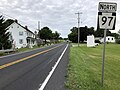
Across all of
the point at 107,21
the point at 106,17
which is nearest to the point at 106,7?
the point at 106,17

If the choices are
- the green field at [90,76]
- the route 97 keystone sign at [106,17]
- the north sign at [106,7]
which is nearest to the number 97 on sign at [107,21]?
the route 97 keystone sign at [106,17]

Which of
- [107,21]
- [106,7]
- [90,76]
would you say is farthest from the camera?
[90,76]

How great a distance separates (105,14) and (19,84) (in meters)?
4.52

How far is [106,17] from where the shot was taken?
328 inches

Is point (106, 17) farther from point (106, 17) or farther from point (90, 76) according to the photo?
point (90, 76)

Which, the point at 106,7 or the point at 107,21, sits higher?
the point at 106,7

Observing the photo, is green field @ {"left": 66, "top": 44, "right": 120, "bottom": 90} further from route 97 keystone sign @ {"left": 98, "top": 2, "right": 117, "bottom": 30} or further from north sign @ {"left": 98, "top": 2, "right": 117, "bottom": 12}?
north sign @ {"left": 98, "top": 2, "right": 117, "bottom": 12}

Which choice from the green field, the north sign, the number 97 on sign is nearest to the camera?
the number 97 on sign

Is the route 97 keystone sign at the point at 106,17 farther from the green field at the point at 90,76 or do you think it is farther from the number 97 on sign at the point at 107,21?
the green field at the point at 90,76

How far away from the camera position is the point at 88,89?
794 centimetres

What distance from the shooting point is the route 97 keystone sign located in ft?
27.3

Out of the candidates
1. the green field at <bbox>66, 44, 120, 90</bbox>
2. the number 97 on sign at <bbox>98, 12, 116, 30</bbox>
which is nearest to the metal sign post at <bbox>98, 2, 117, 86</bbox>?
the number 97 on sign at <bbox>98, 12, 116, 30</bbox>

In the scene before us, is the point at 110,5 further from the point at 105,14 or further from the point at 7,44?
the point at 7,44

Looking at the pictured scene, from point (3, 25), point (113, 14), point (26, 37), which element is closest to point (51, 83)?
point (113, 14)
